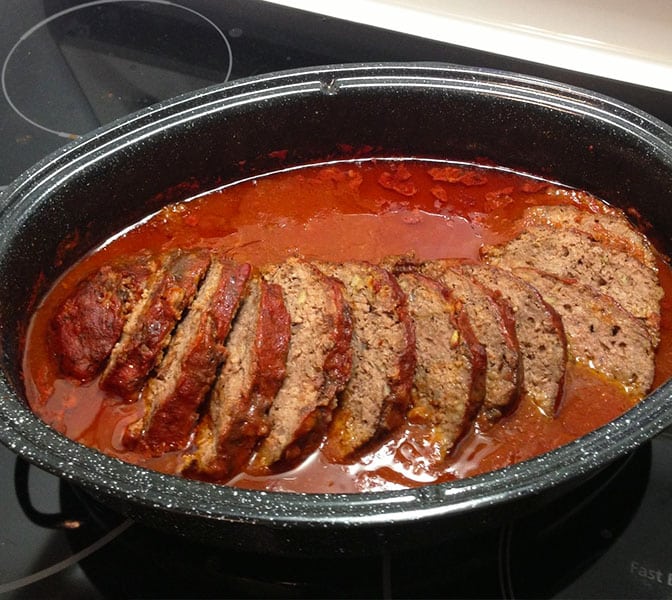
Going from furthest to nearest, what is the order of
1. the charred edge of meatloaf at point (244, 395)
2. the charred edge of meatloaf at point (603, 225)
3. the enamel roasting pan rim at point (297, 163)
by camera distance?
the charred edge of meatloaf at point (603, 225), the charred edge of meatloaf at point (244, 395), the enamel roasting pan rim at point (297, 163)

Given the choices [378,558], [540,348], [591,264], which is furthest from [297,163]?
[378,558]

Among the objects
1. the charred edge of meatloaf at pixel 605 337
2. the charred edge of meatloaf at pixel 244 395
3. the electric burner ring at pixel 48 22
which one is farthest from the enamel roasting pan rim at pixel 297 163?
the electric burner ring at pixel 48 22

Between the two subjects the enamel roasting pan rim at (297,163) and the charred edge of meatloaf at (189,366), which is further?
the charred edge of meatloaf at (189,366)

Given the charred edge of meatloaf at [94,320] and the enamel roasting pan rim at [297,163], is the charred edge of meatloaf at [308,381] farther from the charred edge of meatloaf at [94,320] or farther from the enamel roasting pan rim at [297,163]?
the charred edge of meatloaf at [94,320]

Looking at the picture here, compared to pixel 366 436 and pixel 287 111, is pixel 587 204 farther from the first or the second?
pixel 366 436

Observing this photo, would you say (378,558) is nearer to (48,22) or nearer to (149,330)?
(149,330)

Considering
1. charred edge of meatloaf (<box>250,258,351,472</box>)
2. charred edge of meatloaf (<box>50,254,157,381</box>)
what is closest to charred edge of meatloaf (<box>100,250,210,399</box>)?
charred edge of meatloaf (<box>50,254,157,381</box>)
